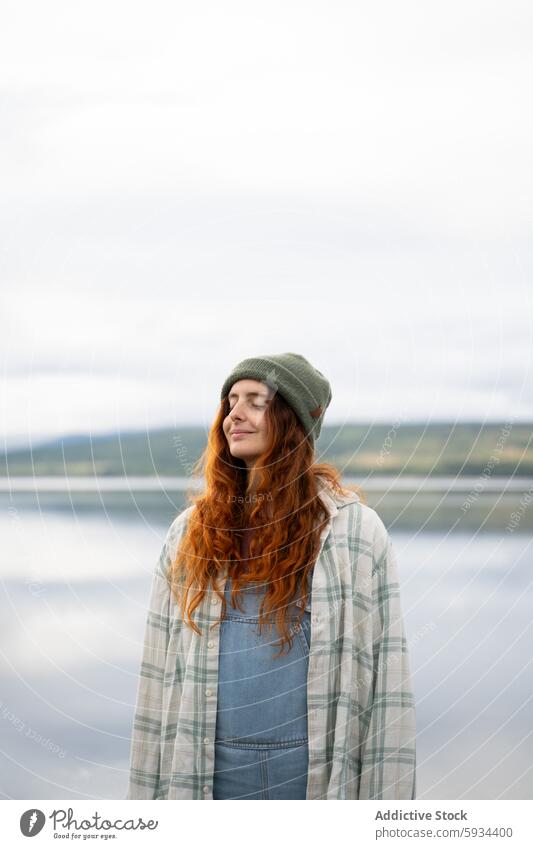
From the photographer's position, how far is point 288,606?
99cm

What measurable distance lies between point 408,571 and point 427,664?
15 cm

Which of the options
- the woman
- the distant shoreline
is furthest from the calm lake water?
the woman

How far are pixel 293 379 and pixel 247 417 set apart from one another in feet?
0.24

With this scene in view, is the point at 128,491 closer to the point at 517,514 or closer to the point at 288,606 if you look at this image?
the point at 288,606

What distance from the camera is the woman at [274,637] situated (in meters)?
0.97

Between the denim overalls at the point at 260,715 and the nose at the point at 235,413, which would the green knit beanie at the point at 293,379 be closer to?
the nose at the point at 235,413

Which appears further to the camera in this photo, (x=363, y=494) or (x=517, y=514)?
(x=517, y=514)

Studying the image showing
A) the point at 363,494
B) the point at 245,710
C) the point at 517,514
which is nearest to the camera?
the point at 245,710

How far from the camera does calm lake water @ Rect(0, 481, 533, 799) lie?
116 centimetres

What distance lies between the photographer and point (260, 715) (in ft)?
3.18
